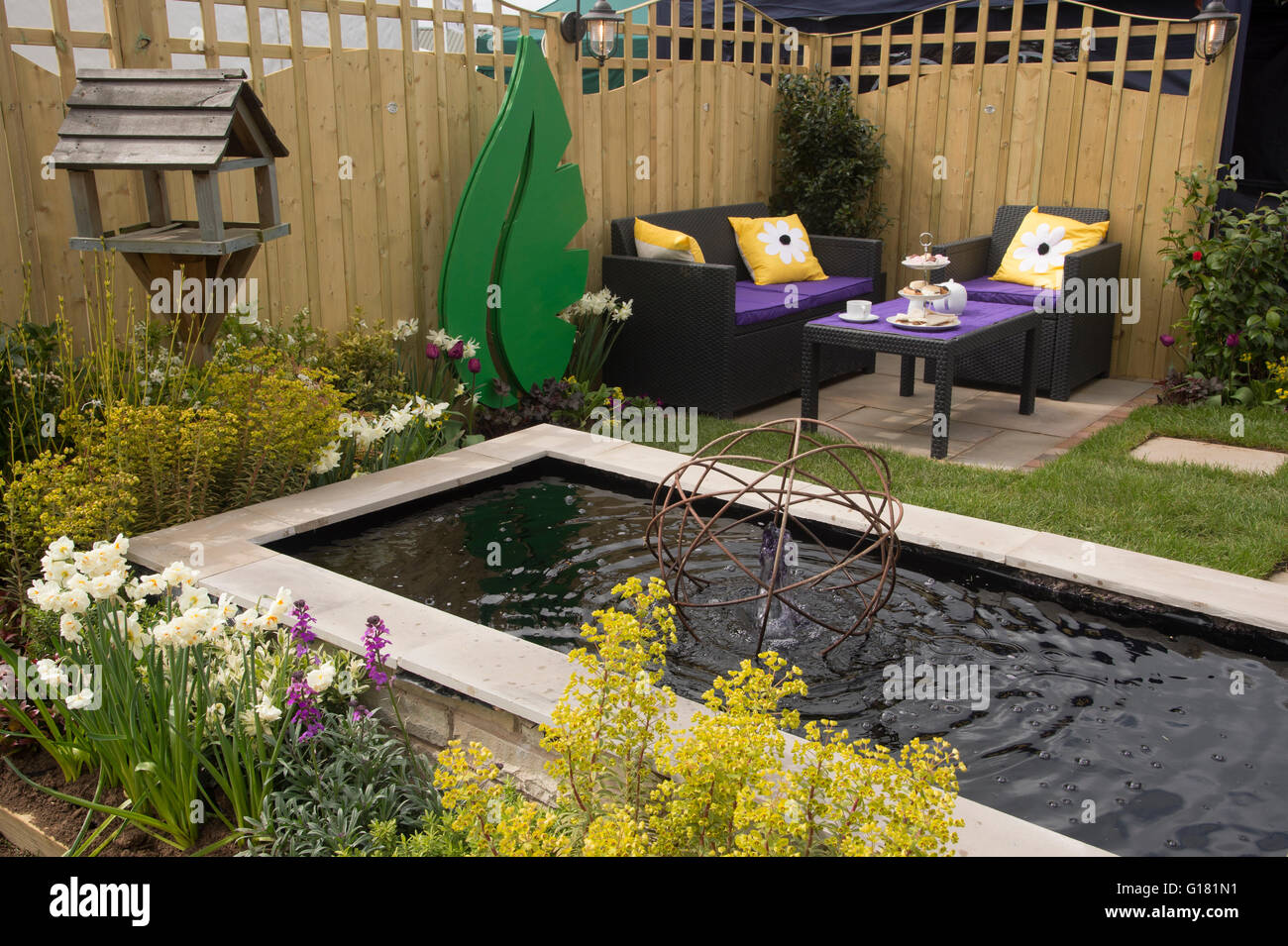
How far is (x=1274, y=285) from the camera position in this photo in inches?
237

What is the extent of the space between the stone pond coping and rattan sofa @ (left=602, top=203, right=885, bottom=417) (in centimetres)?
149

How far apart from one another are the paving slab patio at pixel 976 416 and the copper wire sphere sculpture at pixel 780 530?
3.20 feet

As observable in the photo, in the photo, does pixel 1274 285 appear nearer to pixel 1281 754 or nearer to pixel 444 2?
pixel 1281 754

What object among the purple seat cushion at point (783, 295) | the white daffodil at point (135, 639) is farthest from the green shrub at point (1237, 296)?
the white daffodil at point (135, 639)

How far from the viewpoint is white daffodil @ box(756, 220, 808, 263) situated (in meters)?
7.16

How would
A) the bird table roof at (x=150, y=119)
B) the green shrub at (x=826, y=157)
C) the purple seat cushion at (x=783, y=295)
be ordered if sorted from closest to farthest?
the bird table roof at (x=150, y=119)
the purple seat cushion at (x=783, y=295)
the green shrub at (x=826, y=157)

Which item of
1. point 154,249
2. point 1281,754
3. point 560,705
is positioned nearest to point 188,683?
point 560,705

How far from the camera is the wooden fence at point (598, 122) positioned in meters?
4.27

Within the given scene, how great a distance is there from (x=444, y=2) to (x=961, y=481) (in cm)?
341

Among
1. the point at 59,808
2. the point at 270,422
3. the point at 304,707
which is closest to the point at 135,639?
the point at 304,707

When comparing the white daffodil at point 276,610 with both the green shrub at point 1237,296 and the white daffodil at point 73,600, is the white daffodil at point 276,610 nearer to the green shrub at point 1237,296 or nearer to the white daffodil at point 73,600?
the white daffodil at point 73,600

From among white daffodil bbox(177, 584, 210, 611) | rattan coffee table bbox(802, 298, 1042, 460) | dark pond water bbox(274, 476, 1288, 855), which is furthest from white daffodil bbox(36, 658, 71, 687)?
rattan coffee table bbox(802, 298, 1042, 460)

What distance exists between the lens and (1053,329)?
649cm

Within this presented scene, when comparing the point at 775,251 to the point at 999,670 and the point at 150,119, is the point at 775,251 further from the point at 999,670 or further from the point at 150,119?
the point at 999,670
